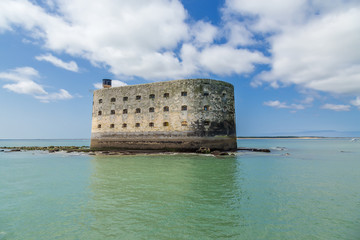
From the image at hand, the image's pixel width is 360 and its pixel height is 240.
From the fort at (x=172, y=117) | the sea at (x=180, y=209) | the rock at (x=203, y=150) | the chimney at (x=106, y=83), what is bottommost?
the sea at (x=180, y=209)

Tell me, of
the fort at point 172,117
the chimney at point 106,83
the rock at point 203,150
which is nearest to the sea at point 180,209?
the rock at point 203,150

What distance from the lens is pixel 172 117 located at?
22.7 m

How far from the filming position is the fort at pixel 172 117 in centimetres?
2197

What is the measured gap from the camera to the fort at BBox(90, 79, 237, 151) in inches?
865

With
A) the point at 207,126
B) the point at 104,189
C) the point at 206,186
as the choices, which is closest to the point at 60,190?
the point at 104,189

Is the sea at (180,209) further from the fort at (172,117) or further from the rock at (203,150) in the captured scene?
the fort at (172,117)

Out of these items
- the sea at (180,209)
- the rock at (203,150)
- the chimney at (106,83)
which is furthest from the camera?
the chimney at (106,83)

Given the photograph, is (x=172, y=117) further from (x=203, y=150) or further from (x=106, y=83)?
(x=106, y=83)

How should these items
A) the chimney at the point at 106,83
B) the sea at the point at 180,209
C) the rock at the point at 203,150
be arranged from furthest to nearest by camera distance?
1. the chimney at the point at 106,83
2. the rock at the point at 203,150
3. the sea at the point at 180,209

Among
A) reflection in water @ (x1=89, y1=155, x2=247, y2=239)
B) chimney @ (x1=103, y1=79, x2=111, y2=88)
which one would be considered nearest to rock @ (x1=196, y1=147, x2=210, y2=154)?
reflection in water @ (x1=89, y1=155, x2=247, y2=239)

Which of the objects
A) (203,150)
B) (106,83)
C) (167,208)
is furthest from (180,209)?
(106,83)

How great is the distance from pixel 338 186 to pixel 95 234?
838 cm

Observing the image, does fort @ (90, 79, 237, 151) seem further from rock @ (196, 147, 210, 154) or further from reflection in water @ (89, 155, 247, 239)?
reflection in water @ (89, 155, 247, 239)

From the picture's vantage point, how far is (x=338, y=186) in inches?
317
